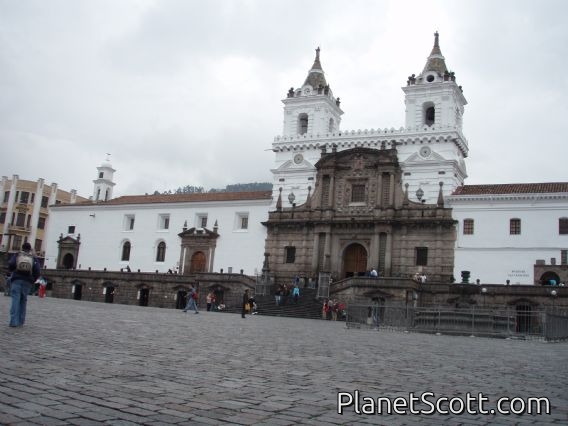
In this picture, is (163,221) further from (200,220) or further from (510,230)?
(510,230)

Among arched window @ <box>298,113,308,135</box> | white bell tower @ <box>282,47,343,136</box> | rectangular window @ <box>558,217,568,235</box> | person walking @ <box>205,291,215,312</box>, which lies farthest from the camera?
arched window @ <box>298,113,308,135</box>

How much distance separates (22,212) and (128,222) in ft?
67.9

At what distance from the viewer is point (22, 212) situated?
228 ft

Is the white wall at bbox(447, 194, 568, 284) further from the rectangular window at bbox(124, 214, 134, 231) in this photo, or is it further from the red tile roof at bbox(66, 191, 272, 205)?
the rectangular window at bbox(124, 214, 134, 231)

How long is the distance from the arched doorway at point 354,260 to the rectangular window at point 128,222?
2138 cm

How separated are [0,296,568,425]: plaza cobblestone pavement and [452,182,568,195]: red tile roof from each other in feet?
102

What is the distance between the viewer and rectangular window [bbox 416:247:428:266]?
4322 centimetres

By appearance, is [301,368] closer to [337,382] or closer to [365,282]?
[337,382]

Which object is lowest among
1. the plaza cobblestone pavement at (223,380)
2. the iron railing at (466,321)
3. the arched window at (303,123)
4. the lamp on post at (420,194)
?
the plaza cobblestone pavement at (223,380)

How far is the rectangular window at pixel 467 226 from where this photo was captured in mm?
42406

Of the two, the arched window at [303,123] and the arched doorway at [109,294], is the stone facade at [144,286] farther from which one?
the arched window at [303,123]

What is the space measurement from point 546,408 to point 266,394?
3.12 metres

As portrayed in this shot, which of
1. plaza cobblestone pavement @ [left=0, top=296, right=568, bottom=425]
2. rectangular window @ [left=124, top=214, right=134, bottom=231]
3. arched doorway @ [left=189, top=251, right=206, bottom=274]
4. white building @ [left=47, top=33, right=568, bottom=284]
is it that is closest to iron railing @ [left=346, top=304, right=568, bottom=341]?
plaza cobblestone pavement @ [left=0, top=296, right=568, bottom=425]

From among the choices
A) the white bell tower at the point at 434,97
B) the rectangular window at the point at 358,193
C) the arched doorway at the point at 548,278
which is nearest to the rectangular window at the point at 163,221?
the rectangular window at the point at 358,193
